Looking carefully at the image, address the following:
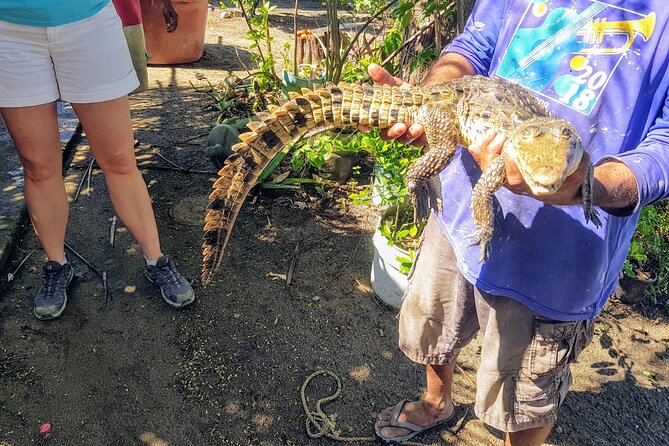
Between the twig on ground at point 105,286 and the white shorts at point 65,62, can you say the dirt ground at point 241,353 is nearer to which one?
the twig on ground at point 105,286

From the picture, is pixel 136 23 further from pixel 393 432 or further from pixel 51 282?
pixel 393 432

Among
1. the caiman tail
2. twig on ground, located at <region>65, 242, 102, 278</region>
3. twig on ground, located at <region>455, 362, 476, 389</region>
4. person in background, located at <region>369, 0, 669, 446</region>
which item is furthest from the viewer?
twig on ground, located at <region>65, 242, 102, 278</region>

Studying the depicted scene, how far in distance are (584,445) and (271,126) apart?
219 centimetres

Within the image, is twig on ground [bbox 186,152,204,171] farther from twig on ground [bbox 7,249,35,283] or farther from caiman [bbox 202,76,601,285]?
caiman [bbox 202,76,601,285]

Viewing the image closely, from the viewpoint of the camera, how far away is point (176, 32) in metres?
6.50

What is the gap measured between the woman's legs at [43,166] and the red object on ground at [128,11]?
1.10m

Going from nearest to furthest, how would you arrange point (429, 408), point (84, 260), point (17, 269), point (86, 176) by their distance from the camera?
1. point (429, 408)
2. point (17, 269)
3. point (84, 260)
4. point (86, 176)

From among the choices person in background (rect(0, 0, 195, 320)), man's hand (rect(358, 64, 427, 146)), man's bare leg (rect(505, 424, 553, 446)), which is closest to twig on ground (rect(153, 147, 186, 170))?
person in background (rect(0, 0, 195, 320))

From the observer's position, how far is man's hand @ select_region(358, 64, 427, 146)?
200 centimetres

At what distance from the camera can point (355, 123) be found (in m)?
2.19

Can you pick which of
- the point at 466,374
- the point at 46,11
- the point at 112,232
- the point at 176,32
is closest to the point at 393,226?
the point at 466,374

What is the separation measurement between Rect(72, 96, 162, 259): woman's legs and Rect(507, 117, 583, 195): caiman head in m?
1.95

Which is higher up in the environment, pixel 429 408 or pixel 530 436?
pixel 530 436

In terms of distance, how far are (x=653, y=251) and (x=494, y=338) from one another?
2511 millimetres
